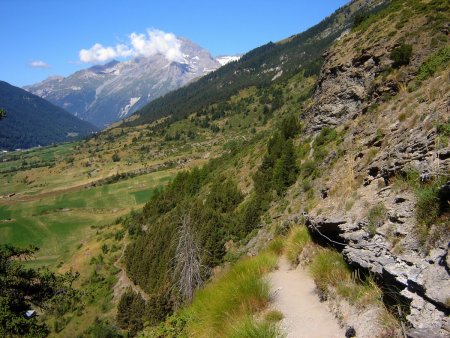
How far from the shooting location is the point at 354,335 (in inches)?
243

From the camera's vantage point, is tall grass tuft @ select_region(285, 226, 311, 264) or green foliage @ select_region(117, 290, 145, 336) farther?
green foliage @ select_region(117, 290, 145, 336)

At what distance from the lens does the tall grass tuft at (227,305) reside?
7.43m

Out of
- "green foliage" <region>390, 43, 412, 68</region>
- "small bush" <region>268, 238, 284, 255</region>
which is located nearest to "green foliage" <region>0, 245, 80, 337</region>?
"small bush" <region>268, 238, 284, 255</region>

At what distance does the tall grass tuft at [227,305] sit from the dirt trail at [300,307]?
0.52 meters

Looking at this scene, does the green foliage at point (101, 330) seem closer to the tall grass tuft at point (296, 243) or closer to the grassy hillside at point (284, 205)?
the grassy hillside at point (284, 205)

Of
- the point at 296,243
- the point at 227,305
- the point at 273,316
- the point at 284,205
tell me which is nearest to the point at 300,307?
the point at 273,316

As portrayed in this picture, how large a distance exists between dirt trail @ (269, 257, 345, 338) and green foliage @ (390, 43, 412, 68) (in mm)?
31187

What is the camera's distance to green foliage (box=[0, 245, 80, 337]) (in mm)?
18688

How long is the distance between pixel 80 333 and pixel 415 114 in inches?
2184

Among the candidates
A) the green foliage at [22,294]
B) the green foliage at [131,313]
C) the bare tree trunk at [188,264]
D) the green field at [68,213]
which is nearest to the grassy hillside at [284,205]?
the green foliage at [131,313]

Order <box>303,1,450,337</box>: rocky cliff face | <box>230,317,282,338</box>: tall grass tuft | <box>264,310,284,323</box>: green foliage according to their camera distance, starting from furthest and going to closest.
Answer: <box>264,310,284,323</box>: green foliage → <box>230,317,282,338</box>: tall grass tuft → <box>303,1,450,337</box>: rocky cliff face

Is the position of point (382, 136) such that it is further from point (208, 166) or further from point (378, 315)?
point (208, 166)

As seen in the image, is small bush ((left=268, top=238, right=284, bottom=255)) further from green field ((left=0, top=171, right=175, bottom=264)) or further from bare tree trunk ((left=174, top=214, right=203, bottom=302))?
green field ((left=0, top=171, right=175, bottom=264))

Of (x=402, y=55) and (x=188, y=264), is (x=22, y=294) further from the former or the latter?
(x=402, y=55)
